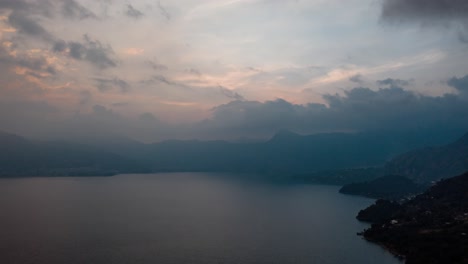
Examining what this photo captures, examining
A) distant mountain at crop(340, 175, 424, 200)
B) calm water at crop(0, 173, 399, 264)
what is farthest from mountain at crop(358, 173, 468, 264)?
distant mountain at crop(340, 175, 424, 200)

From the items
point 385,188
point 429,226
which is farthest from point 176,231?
point 385,188

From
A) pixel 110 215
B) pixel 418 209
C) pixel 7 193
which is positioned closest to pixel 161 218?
pixel 110 215

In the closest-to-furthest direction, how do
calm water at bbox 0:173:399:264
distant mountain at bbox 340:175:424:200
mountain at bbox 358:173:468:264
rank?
mountain at bbox 358:173:468:264, calm water at bbox 0:173:399:264, distant mountain at bbox 340:175:424:200

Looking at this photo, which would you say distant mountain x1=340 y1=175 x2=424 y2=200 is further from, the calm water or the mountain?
the mountain

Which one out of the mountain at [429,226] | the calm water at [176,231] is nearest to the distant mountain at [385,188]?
the calm water at [176,231]

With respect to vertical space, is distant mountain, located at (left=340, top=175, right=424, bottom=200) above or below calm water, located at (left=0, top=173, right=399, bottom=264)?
above

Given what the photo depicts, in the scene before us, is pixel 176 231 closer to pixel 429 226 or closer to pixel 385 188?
pixel 429 226

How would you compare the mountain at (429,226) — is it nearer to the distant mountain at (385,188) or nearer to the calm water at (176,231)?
the calm water at (176,231)
